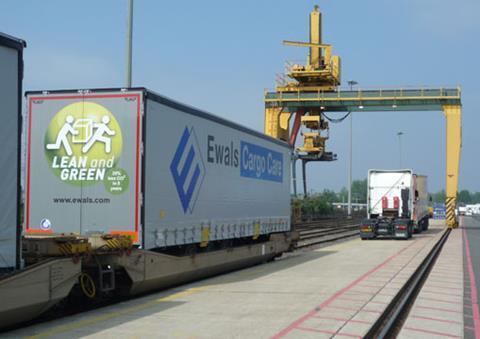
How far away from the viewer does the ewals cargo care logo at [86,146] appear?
11.6 metres

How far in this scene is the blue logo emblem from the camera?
13.1 meters

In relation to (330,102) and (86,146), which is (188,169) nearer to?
(86,146)

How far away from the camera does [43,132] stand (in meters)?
11.9

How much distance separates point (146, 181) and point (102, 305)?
7.51 feet

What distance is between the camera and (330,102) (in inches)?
1730

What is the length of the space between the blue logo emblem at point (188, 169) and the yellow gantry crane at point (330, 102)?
30402mm

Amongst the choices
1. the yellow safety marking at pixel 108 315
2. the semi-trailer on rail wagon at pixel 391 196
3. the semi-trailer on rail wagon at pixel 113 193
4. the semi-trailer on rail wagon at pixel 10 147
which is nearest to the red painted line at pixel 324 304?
the yellow safety marking at pixel 108 315

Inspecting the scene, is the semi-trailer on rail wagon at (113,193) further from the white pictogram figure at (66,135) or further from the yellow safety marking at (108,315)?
the yellow safety marking at (108,315)

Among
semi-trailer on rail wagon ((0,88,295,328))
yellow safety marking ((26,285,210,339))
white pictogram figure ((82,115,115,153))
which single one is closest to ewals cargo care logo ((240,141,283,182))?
semi-trailer on rail wagon ((0,88,295,328))

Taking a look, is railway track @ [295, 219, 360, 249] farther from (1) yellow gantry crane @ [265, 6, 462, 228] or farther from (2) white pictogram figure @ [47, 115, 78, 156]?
(2) white pictogram figure @ [47, 115, 78, 156]

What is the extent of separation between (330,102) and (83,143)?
3376cm

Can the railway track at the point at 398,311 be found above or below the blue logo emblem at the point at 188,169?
below

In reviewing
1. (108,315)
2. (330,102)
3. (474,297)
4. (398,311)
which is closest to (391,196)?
(330,102)

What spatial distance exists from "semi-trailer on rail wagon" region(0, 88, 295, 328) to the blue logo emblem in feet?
0.07
